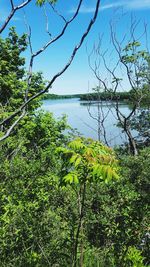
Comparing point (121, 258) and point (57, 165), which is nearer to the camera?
point (121, 258)

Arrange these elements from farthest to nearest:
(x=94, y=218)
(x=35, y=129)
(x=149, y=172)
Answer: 1. (x=35, y=129)
2. (x=149, y=172)
3. (x=94, y=218)

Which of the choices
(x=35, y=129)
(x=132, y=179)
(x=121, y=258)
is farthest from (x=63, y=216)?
(x=35, y=129)

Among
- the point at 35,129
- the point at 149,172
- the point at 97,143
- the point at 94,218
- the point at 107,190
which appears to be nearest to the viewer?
the point at 97,143

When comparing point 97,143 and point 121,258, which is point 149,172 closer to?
point 121,258

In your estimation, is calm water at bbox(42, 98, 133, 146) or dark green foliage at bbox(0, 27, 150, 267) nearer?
dark green foliage at bbox(0, 27, 150, 267)

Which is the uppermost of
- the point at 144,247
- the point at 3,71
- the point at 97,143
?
the point at 3,71

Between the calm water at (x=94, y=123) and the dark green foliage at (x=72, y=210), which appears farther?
the calm water at (x=94, y=123)

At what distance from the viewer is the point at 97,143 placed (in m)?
4.22

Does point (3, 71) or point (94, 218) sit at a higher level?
point (3, 71)

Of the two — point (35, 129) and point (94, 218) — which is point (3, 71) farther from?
point (94, 218)

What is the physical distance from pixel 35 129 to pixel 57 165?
34.8 ft

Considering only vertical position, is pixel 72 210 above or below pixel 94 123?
above

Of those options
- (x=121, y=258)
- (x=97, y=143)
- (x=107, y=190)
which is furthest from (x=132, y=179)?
(x=97, y=143)

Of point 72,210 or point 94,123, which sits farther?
point 94,123
